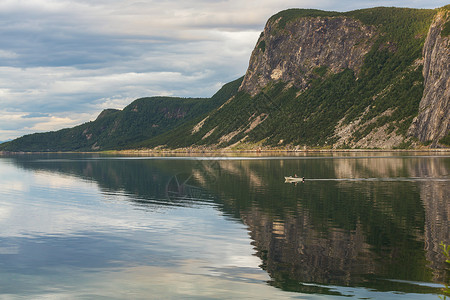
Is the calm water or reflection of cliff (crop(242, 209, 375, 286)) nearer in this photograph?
the calm water

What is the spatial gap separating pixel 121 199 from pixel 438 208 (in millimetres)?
43775

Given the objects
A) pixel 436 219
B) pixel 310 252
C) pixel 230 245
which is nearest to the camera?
pixel 310 252

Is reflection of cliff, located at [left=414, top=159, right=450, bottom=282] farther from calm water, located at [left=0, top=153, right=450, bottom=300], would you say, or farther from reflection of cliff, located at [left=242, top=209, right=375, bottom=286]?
reflection of cliff, located at [left=242, top=209, right=375, bottom=286]

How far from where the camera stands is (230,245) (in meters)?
38.8

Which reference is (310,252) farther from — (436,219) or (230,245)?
(436,219)

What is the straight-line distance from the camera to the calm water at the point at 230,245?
27.4m

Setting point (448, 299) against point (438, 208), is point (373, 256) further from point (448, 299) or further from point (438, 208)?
point (438, 208)

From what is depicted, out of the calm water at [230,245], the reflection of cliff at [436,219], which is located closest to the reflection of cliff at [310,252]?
the calm water at [230,245]

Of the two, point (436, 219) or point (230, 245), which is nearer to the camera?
point (230, 245)

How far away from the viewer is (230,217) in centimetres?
5338

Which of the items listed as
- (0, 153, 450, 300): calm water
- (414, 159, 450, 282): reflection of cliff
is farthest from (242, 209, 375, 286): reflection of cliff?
(414, 159, 450, 282): reflection of cliff

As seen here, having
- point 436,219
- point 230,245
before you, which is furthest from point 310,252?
point 436,219

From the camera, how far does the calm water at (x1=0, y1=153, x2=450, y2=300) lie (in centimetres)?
2738

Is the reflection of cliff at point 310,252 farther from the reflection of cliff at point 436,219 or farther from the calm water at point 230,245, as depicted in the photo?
the reflection of cliff at point 436,219
